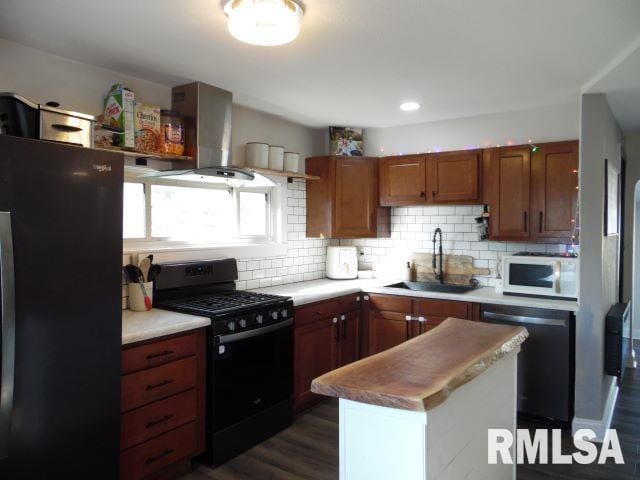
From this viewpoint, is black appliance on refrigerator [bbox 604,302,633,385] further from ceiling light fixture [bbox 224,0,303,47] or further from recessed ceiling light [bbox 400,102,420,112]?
ceiling light fixture [bbox 224,0,303,47]

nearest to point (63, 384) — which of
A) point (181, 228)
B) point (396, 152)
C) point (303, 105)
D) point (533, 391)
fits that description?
point (181, 228)

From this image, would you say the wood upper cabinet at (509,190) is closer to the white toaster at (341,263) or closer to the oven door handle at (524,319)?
the oven door handle at (524,319)

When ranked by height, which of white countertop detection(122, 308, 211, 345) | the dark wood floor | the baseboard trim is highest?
white countertop detection(122, 308, 211, 345)

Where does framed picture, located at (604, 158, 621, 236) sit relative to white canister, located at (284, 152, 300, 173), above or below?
below

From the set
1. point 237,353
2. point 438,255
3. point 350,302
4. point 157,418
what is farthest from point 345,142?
point 157,418

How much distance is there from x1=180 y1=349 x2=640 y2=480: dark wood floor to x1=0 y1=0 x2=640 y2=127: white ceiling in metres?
2.37

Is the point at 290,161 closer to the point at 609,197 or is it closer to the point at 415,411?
the point at 609,197

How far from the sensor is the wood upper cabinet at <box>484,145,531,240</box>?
142 inches

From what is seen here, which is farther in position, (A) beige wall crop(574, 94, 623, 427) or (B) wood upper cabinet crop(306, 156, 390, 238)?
(B) wood upper cabinet crop(306, 156, 390, 238)

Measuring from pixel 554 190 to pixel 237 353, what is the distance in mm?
2626

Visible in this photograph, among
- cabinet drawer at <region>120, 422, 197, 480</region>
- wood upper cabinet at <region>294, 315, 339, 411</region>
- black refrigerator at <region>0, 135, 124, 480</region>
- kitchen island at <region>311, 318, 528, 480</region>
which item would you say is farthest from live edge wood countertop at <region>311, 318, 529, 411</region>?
wood upper cabinet at <region>294, 315, 339, 411</region>

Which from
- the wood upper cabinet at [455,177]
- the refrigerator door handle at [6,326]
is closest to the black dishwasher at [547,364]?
the wood upper cabinet at [455,177]

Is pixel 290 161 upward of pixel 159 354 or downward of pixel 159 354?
upward

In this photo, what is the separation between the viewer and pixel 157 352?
7.90 feet
